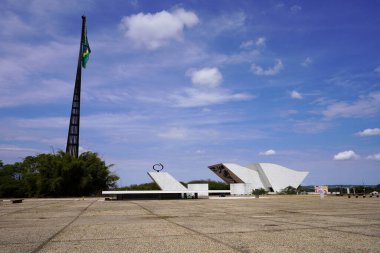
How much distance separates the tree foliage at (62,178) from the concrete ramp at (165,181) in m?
11.1

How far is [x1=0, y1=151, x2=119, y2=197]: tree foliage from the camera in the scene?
3584 centimetres

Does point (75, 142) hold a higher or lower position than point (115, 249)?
higher

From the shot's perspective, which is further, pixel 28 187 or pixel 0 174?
pixel 0 174

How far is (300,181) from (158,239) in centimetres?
5909

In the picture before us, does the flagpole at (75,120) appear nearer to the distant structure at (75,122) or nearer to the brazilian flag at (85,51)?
the distant structure at (75,122)

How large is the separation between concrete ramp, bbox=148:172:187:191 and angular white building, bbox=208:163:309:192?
29029mm

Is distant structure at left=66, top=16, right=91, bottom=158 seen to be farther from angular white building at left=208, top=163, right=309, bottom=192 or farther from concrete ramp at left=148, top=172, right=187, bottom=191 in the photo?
angular white building at left=208, top=163, right=309, bottom=192

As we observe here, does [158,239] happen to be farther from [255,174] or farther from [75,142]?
[255,174]

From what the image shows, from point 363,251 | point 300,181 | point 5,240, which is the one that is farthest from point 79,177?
point 300,181

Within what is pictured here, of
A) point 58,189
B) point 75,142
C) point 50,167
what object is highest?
point 75,142

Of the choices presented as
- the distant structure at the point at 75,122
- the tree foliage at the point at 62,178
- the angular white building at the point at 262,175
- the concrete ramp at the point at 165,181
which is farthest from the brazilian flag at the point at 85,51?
the angular white building at the point at 262,175

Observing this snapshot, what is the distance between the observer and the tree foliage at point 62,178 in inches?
1411

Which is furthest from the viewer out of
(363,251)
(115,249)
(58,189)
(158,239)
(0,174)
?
(0,174)

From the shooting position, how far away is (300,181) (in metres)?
60.6
